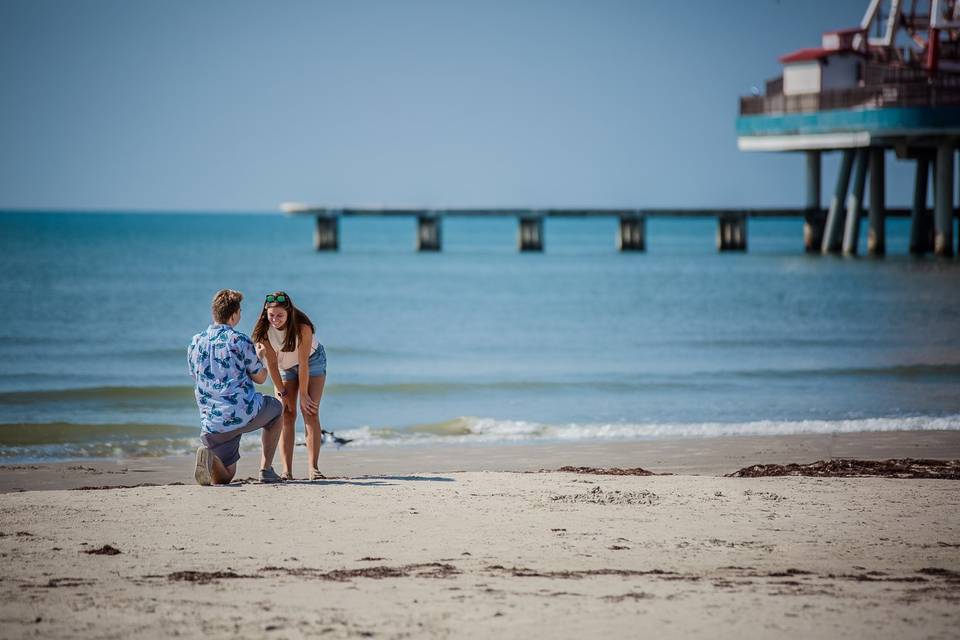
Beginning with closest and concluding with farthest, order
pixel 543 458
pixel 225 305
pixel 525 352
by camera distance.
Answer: pixel 225 305, pixel 543 458, pixel 525 352

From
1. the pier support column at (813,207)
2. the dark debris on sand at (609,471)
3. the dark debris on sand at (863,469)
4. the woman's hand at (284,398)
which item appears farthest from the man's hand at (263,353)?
the pier support column at (813,207)

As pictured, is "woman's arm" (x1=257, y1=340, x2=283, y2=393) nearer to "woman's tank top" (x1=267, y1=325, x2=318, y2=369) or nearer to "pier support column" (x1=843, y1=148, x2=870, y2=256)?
"woman's tank top" (x1=267, y1=325, x2=318, y2=369)

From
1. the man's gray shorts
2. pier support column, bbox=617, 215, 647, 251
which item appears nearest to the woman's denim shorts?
the man's gray shorts

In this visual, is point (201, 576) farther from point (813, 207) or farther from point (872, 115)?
point (813, 207)

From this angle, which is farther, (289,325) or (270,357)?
(270,357)

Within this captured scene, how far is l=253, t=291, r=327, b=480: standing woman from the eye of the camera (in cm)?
862

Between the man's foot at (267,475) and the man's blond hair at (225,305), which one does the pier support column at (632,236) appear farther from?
the man's blond hair at (225,305)

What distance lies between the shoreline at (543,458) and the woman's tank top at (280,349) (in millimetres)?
1816

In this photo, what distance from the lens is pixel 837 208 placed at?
2243 inches

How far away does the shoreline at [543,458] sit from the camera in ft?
35.1

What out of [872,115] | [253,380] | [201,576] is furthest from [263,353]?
[872,115]

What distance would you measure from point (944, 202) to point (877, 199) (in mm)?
3761

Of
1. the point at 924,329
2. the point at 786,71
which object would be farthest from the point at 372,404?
the point at 786,71

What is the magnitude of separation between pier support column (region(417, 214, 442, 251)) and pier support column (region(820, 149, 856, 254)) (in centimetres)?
2369
